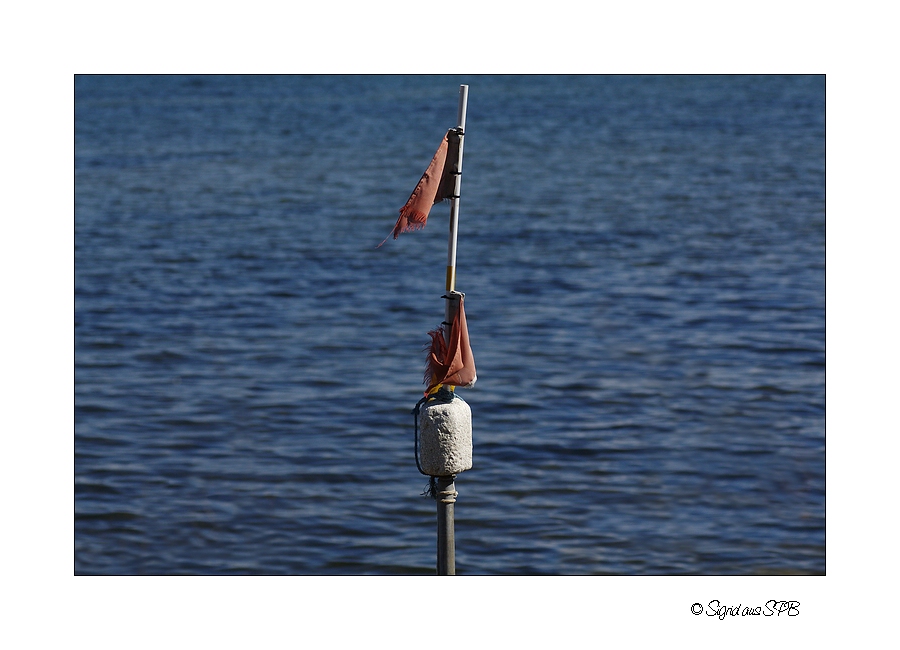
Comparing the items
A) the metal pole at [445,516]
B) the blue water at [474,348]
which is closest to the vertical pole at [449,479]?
the metal pole at [445,516]

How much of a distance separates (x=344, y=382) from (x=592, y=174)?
13284 mm

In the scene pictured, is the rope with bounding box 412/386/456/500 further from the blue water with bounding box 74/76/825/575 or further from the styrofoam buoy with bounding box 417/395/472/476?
the blue water with bounding box 74/76/825/575

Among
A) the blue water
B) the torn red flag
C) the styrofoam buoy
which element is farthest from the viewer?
the blue water

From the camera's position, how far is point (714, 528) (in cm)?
1054

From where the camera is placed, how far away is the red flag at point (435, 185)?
5527mm

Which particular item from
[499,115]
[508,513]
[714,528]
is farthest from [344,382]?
[499,115]

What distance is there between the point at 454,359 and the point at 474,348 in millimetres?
9811

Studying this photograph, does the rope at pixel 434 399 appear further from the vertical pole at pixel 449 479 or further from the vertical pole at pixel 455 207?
the vertical pole at pixel 455 207

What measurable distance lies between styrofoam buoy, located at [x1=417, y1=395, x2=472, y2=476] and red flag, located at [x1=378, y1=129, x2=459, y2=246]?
880mm

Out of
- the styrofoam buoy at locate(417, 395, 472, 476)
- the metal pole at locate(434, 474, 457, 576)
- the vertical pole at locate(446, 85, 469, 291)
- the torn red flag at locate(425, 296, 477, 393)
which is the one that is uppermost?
the vertical pole at locate(446, 85, 469, 291)

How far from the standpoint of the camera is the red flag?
5.53 m

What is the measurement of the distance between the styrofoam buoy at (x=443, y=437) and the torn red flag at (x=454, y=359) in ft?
0.37

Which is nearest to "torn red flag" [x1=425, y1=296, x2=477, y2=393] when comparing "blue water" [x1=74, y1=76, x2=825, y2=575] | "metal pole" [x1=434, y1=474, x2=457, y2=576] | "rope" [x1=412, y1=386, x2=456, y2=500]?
"rope" [x1=412, y1=386, x2=456, y2=500]

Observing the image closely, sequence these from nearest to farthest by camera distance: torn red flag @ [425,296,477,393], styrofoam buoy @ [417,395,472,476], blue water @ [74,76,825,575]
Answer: styrofoam buoy @ [417,395,472,476]
torn red flag @ [425,296,477,393]
blue water @ [74,76,825,575]
